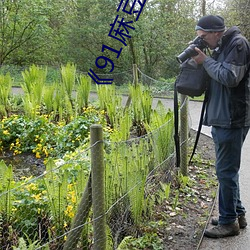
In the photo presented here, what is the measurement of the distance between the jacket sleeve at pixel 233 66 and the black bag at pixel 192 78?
21 centimetres

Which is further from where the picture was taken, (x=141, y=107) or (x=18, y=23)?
(x=18, y=23)

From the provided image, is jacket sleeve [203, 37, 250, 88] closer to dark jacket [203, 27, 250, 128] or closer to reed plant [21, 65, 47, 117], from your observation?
dark jacket [203, 27, 250, 128]

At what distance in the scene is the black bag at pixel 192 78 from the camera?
10.5 feet

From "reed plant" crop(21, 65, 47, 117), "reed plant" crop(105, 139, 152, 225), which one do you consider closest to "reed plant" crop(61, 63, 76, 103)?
"reed plant" crop(21, 65, 47, 117)

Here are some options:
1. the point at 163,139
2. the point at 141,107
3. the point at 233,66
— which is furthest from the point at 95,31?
the point at 233,66

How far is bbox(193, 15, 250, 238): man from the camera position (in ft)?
9.62

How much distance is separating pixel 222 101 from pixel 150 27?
1302 centimetres

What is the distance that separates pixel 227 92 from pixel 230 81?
6.8 inches

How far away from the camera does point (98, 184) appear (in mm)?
2449

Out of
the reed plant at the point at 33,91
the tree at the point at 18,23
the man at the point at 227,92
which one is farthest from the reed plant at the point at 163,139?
the tree at the point at 18,23

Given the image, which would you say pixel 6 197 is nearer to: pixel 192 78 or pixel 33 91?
pixel 192 78

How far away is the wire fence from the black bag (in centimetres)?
73

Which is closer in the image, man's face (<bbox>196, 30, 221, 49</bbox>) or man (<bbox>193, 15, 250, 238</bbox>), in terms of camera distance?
man (<bbox>193, 15, 250, 238</bbox>)

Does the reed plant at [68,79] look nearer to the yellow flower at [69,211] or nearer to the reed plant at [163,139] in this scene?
the reed plant at [163,139]
